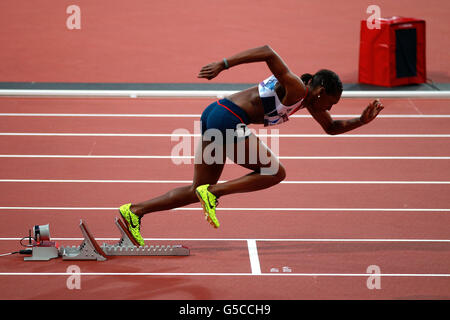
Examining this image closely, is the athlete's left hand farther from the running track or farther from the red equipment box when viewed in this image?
the red equipment box

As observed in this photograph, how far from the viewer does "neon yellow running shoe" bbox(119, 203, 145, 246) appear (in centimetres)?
606

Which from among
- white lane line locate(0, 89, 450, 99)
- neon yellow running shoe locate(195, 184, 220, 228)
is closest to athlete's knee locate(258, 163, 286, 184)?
neon yellow running shoe locate(195, 184, 220, 228)

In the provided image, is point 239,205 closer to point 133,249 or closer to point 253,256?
point 253,256

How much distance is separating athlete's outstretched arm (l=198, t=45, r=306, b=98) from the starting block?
160cm

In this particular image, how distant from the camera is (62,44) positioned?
1243 centimetres

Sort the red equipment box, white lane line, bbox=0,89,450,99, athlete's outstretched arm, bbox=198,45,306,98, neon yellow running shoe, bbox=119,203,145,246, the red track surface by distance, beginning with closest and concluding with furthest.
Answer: athlete's outstretched arm, bbox=198,45,306,98 → neon yellow running shoe, bbox=119,203,145,246 → white lane line, bbox=0,89,450,99 → the red equipment box → the red track surface

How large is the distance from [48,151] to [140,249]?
9.58 feet

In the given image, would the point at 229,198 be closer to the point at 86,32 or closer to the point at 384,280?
the point at 384,280

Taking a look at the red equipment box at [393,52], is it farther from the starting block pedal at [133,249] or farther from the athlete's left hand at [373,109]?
the starting block pedal at [133,249]

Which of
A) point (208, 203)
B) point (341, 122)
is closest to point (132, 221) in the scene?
point (208, 203)

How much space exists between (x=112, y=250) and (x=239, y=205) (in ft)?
5.33

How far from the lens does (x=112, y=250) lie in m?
6.09

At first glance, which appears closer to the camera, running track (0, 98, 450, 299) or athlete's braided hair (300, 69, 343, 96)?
athlete's braided hair (300, 69, 343, 96)
